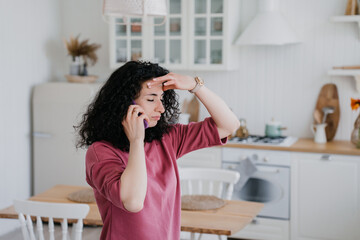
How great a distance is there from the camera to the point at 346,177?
3729mm

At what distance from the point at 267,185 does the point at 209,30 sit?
1.30 metres

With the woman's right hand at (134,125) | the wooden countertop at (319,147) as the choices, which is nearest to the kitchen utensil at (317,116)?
the wooden countertop at (319,147)

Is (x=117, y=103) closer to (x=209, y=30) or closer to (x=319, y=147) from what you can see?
(x=319, y=147)

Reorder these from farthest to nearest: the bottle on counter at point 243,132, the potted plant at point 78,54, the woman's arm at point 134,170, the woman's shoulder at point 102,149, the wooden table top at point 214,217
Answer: the potted plant at point 78,54
the bottle on counter at point 243,132
the wooden table top at point 214,217
the woman's shoulder at point 102,149
the woman's arm at point 134,170

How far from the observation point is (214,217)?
8.34 ft

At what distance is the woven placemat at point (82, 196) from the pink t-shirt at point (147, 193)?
108 centimetres

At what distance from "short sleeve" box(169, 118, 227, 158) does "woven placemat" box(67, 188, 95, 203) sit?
3.37 feet

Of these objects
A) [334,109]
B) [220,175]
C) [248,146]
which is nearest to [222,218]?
[220,175]

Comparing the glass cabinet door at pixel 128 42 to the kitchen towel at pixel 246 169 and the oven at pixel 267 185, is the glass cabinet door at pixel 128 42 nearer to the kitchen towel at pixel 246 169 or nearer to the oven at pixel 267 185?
the oven at pixel 267 185

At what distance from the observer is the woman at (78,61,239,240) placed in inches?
62.3

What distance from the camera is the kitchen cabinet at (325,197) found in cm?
374

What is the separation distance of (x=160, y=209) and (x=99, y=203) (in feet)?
0.68

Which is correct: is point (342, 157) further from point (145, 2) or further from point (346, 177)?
point (145, 2)

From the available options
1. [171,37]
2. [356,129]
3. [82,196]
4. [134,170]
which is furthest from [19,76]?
[134,170]
